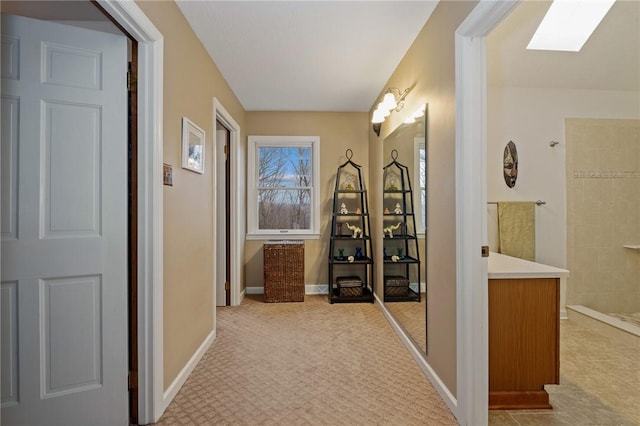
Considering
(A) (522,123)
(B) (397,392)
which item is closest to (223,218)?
(B) (397,392)

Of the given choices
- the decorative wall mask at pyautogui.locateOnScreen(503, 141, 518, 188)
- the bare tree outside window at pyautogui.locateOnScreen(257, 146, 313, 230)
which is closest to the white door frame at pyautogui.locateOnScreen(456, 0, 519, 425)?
the decorative wall mask at pyautogui.locateOnScreen(503, 141, 518, 188)

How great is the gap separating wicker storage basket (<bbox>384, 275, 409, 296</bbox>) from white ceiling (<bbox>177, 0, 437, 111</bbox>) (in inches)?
78.2

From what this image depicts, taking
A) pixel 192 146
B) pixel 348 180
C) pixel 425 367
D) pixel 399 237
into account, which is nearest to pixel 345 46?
pixel 192 146

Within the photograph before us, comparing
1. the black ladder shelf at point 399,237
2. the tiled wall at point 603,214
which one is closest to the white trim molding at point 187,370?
the black ladder shelf at point 399,237

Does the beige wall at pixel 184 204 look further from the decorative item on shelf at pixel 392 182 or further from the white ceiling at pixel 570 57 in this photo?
the white ceiling at pixel 570 57

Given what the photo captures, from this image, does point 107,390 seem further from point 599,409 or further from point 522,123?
point 522,123

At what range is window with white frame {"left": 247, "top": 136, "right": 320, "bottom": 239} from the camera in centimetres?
422

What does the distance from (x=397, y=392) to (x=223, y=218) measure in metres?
2.64

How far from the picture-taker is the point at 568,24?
2756 millimetres

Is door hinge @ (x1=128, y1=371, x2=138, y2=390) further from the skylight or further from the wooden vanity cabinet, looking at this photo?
the skylight

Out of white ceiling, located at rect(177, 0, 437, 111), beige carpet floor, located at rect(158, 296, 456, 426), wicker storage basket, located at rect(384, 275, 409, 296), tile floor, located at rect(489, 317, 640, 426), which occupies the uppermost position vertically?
white ceiling, located at rect(177, 0, 437, 111)

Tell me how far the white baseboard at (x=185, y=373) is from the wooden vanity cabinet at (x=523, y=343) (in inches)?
73.2

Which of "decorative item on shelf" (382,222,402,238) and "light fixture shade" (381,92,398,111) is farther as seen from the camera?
"decorative item on shelf" (382,222,402,238)

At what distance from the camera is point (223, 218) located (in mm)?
3691
